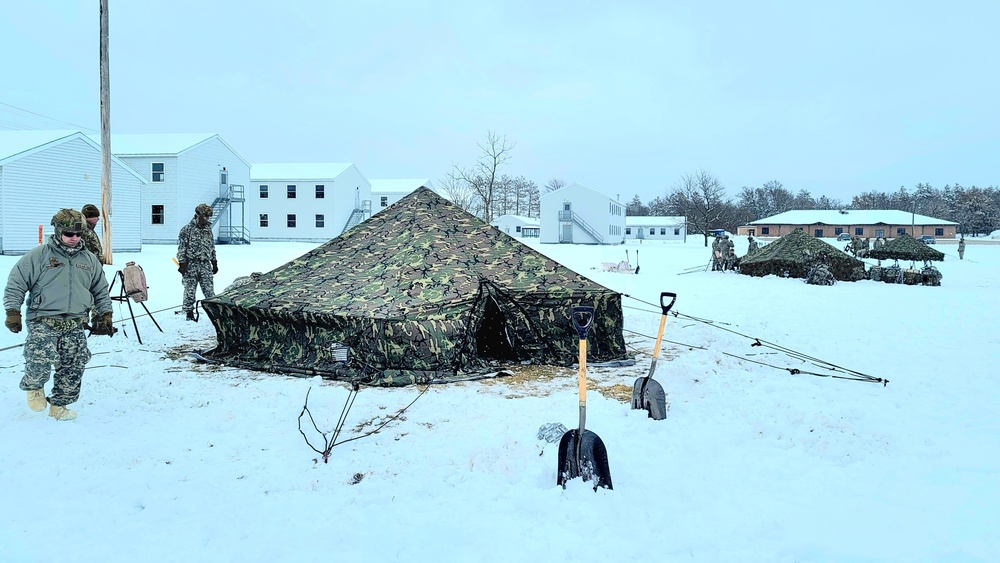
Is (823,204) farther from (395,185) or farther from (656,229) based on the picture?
(395,185)

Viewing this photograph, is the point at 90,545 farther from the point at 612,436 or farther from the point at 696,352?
the point at 696,352

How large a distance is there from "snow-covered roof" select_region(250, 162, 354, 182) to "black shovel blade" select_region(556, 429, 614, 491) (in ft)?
134

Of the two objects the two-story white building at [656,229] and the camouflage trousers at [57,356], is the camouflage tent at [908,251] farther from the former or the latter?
the two-story white building at [656,229]

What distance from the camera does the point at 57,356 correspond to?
5117 mm

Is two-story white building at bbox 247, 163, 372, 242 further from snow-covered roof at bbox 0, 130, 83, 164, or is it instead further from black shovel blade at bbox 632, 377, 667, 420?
black shovel blade at bbox 632, 377, 667, 420

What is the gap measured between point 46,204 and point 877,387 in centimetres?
2694

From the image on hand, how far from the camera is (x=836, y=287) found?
18594mm

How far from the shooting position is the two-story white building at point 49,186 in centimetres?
2178

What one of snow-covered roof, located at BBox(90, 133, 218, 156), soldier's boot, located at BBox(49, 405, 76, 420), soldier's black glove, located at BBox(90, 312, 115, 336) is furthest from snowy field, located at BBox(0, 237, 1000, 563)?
snow-covered roof, located at BBox(90, 133, 218, 156)

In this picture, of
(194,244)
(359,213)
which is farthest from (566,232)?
(194,244)

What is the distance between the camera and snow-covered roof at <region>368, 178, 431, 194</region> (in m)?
52.4

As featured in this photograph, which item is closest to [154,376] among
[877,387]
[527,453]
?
[527,453]

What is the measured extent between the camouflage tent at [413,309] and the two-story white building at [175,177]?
93.4 feet

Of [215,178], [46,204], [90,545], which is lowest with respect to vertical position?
[90,545]
